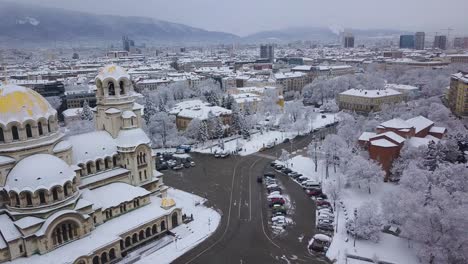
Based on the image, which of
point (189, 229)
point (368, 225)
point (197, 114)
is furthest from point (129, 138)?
point (197, 114)

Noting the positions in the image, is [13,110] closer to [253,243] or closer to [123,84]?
[123,84]

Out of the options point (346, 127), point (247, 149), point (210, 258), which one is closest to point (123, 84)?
point (210, 258)

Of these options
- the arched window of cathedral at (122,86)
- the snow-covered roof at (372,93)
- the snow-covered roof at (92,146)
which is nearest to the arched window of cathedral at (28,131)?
the snow-covered roof at (92,146)

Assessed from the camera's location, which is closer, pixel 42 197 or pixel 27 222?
pixel 27 222

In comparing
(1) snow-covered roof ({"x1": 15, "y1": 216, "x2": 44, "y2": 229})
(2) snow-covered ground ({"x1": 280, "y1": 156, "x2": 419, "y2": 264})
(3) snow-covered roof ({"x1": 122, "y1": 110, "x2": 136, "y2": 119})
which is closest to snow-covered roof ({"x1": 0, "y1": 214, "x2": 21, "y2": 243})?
(1) snow-covered roof ({"x1": 15, "y1": 216, "x2": 44, "y2": 229})

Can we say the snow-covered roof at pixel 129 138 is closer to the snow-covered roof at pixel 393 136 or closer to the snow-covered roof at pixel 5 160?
the snow-covered roof at pixel 5 160

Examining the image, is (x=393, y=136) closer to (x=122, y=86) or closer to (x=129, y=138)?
(x=129, y=138)
